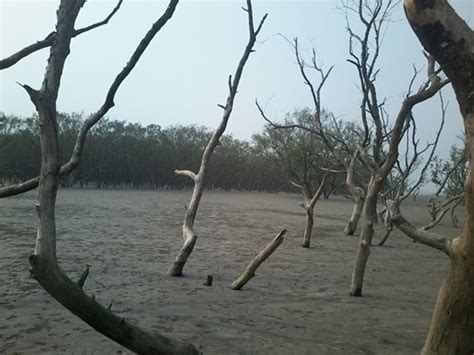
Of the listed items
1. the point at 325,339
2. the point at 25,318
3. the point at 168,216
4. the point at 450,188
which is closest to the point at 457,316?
the point at 325,339

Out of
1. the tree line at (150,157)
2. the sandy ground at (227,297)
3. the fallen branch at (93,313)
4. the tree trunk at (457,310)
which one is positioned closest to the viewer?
the fallen branch at (93,313)

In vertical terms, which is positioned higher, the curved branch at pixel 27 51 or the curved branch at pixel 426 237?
the curved branch at pixel 27 51

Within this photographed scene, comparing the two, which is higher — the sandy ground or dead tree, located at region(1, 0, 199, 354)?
dead tree, located at region(1, 0, 199, 354)

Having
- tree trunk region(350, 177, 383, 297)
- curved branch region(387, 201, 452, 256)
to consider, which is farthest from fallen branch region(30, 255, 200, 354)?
tree trunk region(350, 177, 383, 297)

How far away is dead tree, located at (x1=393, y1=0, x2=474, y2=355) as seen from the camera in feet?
6.49

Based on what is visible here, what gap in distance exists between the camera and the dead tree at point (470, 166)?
6.49 feet

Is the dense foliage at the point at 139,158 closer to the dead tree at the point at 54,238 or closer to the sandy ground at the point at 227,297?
the sandy ground at the point at 227,297

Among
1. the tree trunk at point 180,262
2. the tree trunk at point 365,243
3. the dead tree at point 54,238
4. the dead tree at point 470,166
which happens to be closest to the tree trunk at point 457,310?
the dead tree at point 470,166

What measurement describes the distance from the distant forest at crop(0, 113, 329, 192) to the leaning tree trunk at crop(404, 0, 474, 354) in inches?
1071

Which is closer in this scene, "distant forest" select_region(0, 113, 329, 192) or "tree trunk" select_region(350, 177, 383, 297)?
"tree trunk" select_region(350, 177, 383, 297)

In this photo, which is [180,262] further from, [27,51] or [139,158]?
[139,158]

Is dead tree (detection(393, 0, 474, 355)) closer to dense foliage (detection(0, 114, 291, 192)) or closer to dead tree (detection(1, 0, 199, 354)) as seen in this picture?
dead tree (detection(1, 0, 199, 354))

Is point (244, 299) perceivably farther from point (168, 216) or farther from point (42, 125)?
point (168, 216)

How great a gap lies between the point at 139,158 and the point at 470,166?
116ft
